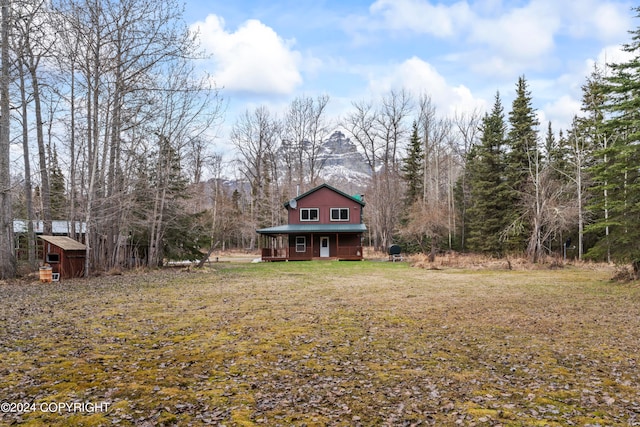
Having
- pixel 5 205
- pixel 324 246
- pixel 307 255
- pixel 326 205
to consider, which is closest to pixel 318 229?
pixel 324 246

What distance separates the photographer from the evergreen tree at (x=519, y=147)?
29.2 meters

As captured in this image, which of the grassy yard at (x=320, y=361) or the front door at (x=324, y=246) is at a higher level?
the front door at (x=324, y=246)

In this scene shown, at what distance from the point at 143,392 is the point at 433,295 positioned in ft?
29.7

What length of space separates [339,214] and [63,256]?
21040 mm

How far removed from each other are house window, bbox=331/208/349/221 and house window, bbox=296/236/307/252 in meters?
2.90

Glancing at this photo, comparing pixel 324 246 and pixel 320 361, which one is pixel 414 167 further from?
pixel 320 361

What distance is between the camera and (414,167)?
41.0 metres

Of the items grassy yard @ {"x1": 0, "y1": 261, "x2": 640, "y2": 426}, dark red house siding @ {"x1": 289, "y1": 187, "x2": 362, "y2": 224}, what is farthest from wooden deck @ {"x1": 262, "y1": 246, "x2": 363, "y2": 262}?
grassy yard @ {"x1": 0, "y1": 261, "x2": 640, "y2": 426}

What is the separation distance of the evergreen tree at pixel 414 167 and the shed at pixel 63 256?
31.9m

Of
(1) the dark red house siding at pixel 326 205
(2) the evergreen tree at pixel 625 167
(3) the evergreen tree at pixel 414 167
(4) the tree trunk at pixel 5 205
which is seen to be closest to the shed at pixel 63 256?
(4) the tree trunk at pixel 5 205

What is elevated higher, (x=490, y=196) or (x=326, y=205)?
(x=490, y=196)

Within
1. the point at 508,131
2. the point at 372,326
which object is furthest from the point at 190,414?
the point at 508,131

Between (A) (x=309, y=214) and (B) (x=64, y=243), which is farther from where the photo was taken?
(A) (x=309, y=214)

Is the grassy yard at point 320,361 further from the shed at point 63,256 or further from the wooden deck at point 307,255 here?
the wooden deck at point 307,255
